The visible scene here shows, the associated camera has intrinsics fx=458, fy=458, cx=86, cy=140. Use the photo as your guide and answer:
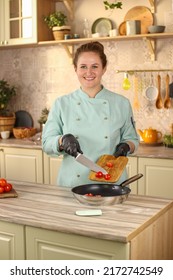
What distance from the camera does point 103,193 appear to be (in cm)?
227

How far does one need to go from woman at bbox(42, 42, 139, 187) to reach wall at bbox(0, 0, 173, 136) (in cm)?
160

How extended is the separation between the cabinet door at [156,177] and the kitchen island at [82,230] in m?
1.30

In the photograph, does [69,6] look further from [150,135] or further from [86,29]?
[150,135]

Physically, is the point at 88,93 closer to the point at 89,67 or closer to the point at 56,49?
the point at 89,67

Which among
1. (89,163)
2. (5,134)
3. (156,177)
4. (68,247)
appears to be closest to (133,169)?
(156,177)

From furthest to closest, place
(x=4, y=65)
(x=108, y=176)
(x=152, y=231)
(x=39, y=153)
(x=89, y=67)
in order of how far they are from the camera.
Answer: (x=4, y=65) → (x=39, y=153) → (x=89, y=67) → (x=108, y=176) → (x=152, y=231)

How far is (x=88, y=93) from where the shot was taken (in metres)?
2.64

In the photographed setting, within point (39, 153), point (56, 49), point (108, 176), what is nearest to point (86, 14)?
point (56, 49)

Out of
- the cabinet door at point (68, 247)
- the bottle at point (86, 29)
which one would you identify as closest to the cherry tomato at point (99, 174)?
the cabinet door at point (68, 247)

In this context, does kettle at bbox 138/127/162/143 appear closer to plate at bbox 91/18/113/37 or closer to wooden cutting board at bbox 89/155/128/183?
plate at bbox 91/18/113/37

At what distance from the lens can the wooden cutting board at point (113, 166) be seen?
7.63ft

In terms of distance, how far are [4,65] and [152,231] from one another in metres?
3.51

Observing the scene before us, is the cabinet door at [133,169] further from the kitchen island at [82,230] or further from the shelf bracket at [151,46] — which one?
the kitchen island at [82,230]

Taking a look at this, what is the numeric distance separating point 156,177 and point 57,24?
1795 mm
